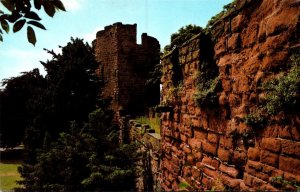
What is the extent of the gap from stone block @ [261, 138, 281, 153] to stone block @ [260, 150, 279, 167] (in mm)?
43

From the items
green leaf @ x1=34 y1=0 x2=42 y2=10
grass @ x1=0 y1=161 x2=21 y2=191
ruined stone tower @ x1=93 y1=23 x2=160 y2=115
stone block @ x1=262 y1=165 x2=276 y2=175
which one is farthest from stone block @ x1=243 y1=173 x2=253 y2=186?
ruined stone tower @ x1=93 y1=23 x2=160 y2=115

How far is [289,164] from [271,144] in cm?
29

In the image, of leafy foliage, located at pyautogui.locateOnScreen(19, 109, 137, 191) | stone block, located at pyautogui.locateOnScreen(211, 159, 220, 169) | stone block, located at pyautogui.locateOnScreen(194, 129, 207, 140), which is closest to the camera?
stone block, located at pyautogui.locateOnScreen(211, 159, 220, 169)

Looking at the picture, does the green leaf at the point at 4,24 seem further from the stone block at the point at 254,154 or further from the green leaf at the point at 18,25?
the stone block at the point at 254,154

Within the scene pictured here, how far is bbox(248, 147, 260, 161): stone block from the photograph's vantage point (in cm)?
321

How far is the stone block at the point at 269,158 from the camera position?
2.94m

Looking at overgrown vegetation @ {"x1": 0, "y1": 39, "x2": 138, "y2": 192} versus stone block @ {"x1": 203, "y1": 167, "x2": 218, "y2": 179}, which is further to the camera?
overgrown vegetation @ {"x1": 0, "y1": 39, "x2": 138, "y2": 192}

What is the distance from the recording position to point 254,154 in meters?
3.26

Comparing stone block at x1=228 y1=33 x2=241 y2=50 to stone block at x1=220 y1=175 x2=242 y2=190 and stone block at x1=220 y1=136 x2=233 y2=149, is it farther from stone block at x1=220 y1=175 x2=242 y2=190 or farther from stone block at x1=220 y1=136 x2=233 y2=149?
stone block at x1=220 y1=175 x2=242 y2=190

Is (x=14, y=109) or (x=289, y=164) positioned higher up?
(x=14, y=109)

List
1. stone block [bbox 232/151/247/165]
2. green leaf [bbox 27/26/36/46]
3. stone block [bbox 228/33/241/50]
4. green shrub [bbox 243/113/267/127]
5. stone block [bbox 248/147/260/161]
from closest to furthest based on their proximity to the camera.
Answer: green leaf [bbox 27/26/36/46] → green shrub [bbox 243/113/267/127] → stone block [bbox 248/147/260/161] → stone block [bbox 232/151/247/165] → stone block [bbox 228/33/241/50]

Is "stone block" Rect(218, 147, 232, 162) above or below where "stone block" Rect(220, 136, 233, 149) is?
below

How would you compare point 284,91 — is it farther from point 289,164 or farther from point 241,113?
point 241,113

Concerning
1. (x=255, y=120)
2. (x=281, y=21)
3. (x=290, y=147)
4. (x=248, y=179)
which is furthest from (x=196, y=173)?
(x=281, y=21)
